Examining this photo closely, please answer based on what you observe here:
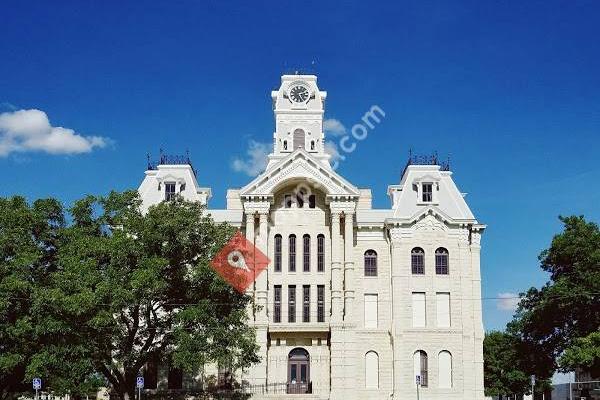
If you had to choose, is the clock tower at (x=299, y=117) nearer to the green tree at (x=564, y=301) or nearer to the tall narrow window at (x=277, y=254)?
the tall narrow window at (x=277, y=254)

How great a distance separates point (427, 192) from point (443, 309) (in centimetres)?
825

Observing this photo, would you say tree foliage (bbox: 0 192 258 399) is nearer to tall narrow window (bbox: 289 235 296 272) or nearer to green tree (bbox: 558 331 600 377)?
tall narrow window (bbox: 289 235 296 272)

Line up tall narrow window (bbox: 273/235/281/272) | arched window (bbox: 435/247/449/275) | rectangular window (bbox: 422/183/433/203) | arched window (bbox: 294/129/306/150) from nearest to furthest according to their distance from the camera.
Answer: tall narrow window (bbox: 273/235/281/272), arched window (bbox: 435/247/449/275), rectangular window (bbox: 422/183/433/203), arched window (bbox: 294/129/306/150)

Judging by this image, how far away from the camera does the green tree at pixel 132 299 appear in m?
37.9

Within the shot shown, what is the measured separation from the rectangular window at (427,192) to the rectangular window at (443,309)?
22.1ft

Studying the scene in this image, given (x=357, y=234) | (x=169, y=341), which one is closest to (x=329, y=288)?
(x=357, y=234)

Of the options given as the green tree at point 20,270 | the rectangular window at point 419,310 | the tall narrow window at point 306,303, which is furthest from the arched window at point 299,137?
the green tree at point 20,270

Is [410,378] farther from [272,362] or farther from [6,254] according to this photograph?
[6,254]

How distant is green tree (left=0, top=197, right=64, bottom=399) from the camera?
3797cm

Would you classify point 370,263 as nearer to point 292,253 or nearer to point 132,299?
point 292,253

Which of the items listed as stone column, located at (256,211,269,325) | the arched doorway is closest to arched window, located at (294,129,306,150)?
stone column, located at (256,211,269,325)

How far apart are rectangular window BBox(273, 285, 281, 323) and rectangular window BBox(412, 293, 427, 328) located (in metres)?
8.66

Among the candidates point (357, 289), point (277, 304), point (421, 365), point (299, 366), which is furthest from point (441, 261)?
point (299, 366)

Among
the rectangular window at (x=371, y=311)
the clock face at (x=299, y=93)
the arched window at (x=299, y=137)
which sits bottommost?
the rectangular window at (x=371, y=311)
